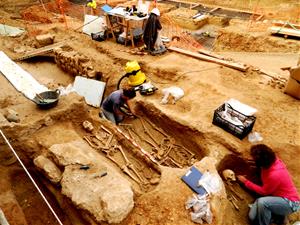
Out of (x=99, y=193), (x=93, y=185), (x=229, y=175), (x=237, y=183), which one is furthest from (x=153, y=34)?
(x=99, y=193)

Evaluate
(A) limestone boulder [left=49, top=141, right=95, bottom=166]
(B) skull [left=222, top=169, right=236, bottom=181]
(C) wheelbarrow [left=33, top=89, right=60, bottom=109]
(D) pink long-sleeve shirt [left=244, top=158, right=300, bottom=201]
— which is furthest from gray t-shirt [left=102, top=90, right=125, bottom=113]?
(D) pink long-sleeve shirt [left=244, top=158, right=300, bottom=201]

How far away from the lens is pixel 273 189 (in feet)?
14.9

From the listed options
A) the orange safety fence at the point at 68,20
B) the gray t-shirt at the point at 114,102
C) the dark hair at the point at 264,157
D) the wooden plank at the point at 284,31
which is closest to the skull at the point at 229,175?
the dark hair at the point at 264,157

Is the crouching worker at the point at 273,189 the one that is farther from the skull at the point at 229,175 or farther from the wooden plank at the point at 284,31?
the wooden plank at the point at 284,31

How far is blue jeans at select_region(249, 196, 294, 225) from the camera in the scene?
4441 millimetres

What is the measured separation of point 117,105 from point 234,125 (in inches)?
119

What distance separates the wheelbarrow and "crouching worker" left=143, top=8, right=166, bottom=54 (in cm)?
437

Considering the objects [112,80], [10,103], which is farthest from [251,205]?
[10,103]

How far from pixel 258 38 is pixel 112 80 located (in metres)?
6.72

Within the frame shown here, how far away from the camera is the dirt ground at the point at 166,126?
16.2 feet

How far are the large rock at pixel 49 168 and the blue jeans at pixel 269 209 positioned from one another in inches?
145

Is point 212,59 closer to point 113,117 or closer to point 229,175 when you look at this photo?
point 113,117

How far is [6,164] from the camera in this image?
19.0 ft

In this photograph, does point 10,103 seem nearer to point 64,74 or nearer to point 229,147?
point 64,74
